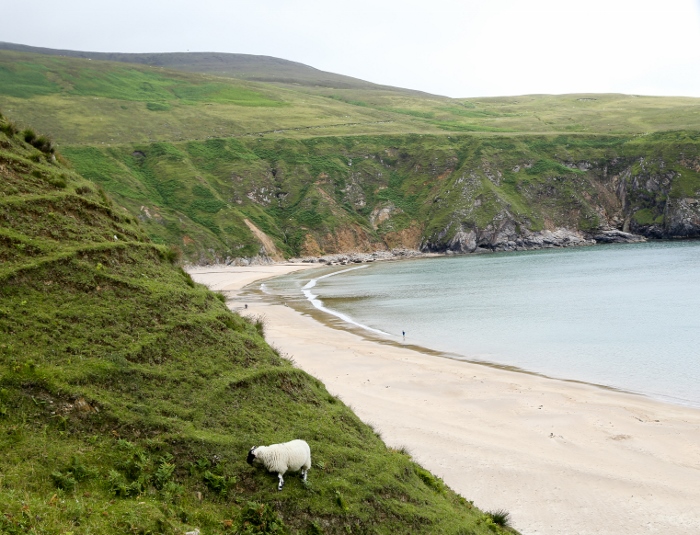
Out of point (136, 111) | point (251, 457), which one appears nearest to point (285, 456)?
point (251, 457)

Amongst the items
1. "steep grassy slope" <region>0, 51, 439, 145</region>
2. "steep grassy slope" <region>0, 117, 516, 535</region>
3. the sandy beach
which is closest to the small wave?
the sandy beach

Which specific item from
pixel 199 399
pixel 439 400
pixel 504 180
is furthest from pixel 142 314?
pixel 504 180

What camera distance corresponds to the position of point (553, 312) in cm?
4609

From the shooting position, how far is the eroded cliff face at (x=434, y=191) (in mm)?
119062

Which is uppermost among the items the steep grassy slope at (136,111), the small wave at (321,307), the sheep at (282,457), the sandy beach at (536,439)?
the steep grassy slope at (136,111)

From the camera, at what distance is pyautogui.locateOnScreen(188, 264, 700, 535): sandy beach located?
1320 centimetres

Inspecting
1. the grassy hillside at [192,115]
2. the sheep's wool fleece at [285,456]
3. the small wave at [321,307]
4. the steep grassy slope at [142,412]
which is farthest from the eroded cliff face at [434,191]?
the sheep's wool fleece at [285,456]

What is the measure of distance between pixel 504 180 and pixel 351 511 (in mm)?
133792

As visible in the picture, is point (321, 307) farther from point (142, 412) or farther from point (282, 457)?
point (282, 457)

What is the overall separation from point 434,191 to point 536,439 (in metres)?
121

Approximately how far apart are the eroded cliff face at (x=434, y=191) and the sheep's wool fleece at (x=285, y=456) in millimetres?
101504

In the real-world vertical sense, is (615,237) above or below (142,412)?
below

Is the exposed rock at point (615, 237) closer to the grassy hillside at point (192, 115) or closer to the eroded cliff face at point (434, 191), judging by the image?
the eroded cliff face at point (434, 191)

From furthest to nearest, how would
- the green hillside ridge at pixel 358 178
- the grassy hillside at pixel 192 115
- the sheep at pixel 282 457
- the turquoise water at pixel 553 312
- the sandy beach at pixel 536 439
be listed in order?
the grassy hillside at pixel 192 115 → the green hillside ridge at pixel 358 178 → the turquoise water at pixel 553 312 → the sandy beach at pixel 536 439 → the sheep at pixel 282 457
